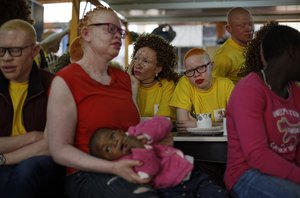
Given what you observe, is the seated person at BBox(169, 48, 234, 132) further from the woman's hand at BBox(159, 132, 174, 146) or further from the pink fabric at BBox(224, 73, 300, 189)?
the pink fabric at BBox(224, 73, 300, 189)

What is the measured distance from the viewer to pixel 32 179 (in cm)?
186

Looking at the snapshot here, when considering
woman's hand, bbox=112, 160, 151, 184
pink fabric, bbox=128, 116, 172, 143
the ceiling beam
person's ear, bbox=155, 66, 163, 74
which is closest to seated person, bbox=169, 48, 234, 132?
person's ear, bbox=155, 66, 163, 74

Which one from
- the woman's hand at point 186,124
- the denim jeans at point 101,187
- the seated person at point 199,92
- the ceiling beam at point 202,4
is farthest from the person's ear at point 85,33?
the ceiling beam at point 202,4

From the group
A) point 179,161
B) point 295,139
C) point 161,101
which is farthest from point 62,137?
point 161,101

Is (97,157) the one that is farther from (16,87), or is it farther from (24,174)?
(16,87)

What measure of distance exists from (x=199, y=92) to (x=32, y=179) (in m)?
1.60

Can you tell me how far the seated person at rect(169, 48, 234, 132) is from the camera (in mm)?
3039

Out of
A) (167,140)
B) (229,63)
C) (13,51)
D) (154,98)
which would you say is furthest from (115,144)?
(229,63)

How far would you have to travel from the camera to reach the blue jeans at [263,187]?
1.73 meters

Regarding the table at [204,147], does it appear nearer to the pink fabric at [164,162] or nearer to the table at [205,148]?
the table at [205,148]

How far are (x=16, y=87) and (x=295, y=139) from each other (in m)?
1.50

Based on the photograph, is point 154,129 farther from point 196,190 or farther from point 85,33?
point 85,33

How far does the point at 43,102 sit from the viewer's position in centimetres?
226

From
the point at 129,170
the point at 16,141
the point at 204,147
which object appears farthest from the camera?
the point at 204,147
